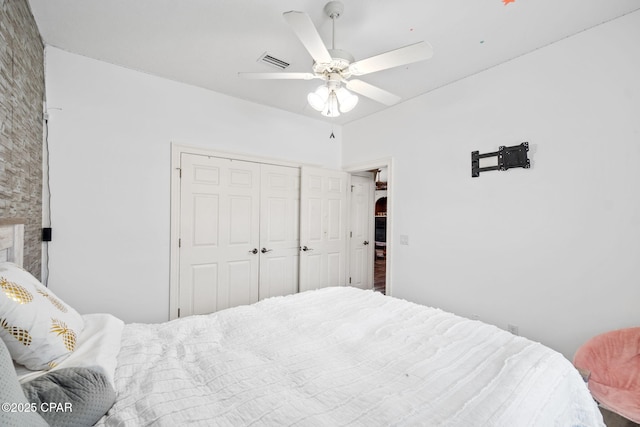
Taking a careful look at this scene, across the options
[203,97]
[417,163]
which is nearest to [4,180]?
[203,97]

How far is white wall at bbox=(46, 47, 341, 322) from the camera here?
2355 millimetres

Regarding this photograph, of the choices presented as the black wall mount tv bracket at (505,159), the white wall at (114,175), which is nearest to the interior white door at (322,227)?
the white wall at (114,175)

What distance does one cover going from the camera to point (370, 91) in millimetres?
2061

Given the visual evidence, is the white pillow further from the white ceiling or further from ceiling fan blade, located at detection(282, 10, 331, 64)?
the white ceiling

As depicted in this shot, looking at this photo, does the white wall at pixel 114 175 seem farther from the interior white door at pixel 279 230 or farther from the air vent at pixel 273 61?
the air vent at pixel 273 61

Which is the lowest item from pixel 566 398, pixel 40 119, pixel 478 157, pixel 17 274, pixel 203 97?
pixel 566 398

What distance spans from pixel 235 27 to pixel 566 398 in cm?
286

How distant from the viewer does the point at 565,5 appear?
1816 mm

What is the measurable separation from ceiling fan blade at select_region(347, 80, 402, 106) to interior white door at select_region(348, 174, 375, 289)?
7.45 feet

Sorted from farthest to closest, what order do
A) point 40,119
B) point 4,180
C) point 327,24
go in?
point 40,119 → point 327,24 → point 4,180

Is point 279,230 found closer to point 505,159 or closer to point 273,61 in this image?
point 273,61

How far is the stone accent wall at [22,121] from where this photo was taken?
1.51 meters

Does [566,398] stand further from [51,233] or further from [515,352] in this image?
[51,233]

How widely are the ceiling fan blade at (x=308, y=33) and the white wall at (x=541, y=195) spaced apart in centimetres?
181
